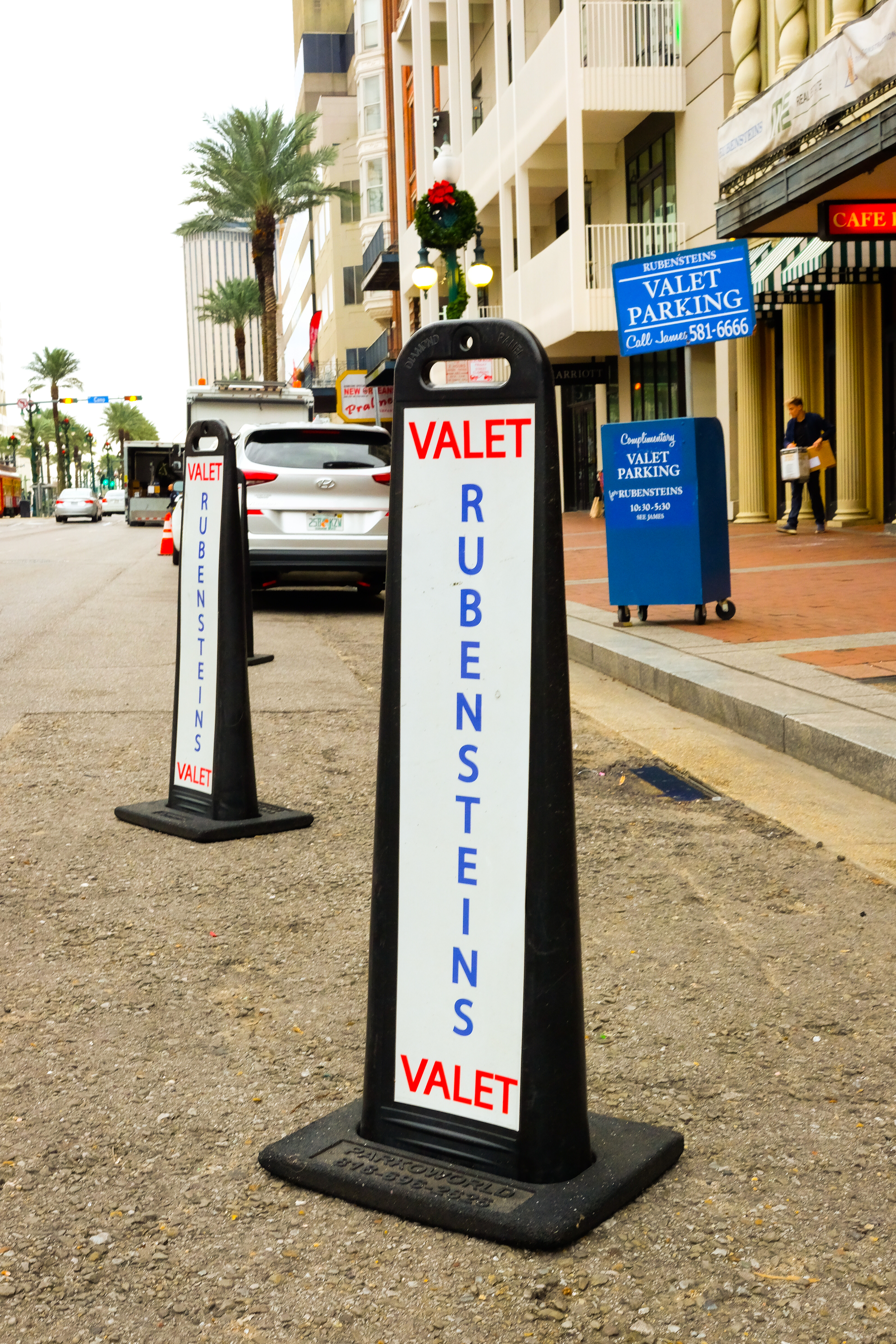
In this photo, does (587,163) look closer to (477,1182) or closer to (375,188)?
(477,1182)

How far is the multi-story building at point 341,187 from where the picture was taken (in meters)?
60.1

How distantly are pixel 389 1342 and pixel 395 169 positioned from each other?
50534 millimetres

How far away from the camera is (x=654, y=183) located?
26062 mm

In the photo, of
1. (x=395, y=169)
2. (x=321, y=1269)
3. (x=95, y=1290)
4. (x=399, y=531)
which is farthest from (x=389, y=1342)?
(x=395, y=169)

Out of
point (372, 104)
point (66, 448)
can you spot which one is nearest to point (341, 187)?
point (372, 104)

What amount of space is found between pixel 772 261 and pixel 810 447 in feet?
10.1

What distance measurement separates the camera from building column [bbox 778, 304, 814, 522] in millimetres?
21109

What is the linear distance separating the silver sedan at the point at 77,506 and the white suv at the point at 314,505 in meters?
54.4

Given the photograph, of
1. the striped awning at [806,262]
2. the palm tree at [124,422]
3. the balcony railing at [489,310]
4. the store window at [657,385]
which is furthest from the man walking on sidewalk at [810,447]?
the palm tree at [124,422]

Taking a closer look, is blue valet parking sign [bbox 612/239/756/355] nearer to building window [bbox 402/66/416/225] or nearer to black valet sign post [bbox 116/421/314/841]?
black valet sign post [bbox 116/421/314/841]

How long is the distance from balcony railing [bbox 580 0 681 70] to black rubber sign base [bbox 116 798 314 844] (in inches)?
863

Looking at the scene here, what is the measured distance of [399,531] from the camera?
238cm

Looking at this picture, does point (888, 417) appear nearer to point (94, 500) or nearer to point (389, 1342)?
point (389, 1342)

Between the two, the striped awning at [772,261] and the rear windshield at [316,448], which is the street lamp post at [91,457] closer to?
the striped awning at [772,261]
